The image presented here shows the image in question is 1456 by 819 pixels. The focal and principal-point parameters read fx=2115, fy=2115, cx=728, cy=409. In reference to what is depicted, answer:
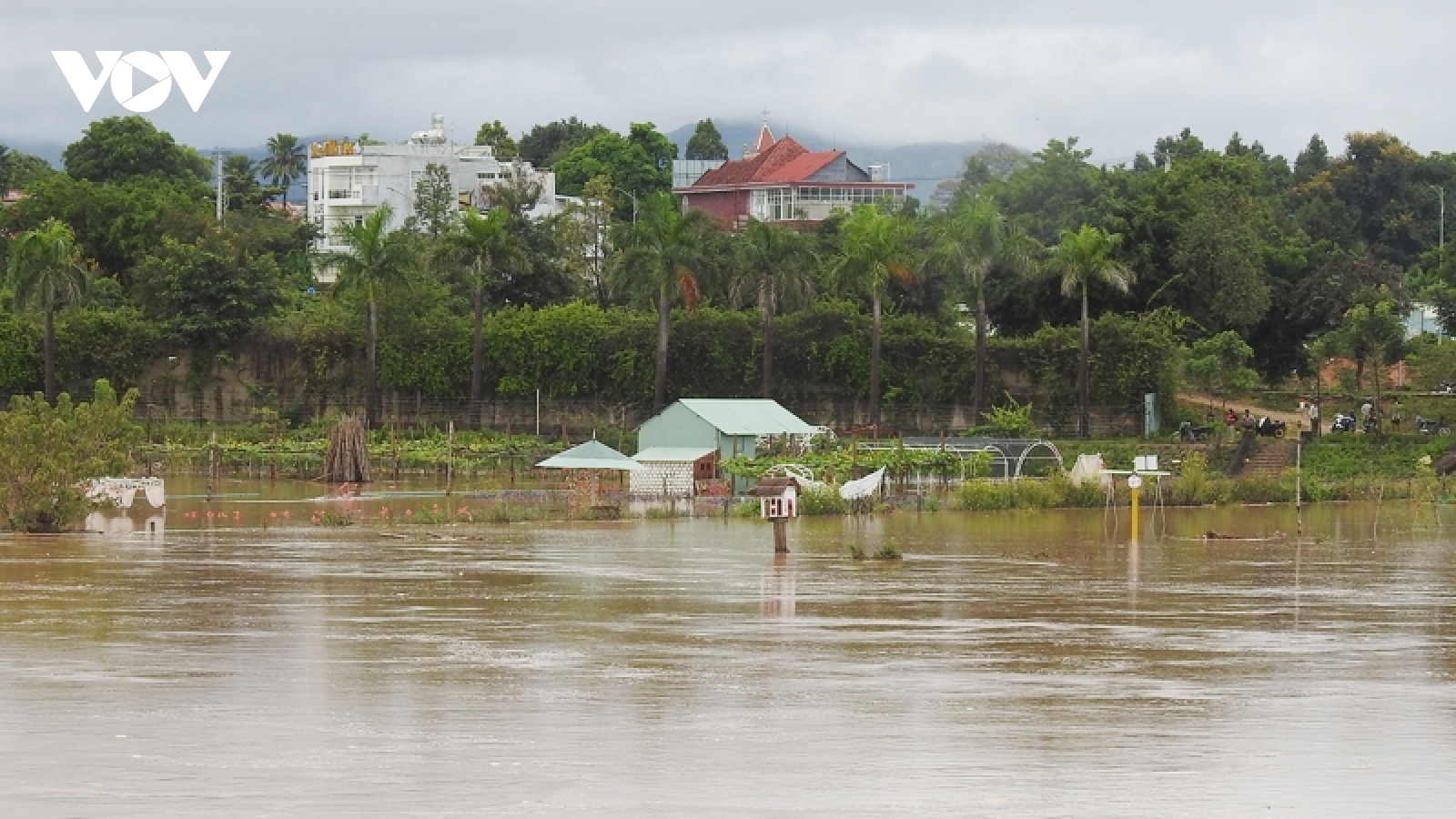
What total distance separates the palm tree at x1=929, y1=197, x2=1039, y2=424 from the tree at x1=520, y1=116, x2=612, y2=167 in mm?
77014

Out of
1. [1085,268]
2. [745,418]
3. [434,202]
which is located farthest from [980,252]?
[434,202]

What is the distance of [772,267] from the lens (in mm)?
67125

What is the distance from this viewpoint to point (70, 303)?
230 ft

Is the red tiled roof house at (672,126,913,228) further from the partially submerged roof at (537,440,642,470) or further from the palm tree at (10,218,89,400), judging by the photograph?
the partially submerged roof at (537,440,642,470)

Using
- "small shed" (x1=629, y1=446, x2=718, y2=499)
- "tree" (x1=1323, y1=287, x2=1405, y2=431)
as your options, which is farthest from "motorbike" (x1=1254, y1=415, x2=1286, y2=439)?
"small shed" (x1=629, y1=446, x2=718, y2=499)

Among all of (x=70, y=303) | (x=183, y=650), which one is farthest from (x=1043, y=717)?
(x=70, y=303)

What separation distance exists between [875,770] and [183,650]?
26.6ft

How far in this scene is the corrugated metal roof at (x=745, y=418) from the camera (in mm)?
53769

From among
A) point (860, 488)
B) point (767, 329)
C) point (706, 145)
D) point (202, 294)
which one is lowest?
point (860, 488)

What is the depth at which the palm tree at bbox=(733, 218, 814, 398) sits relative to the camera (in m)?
67.0

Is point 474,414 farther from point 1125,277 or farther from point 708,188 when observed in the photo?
point 708,188

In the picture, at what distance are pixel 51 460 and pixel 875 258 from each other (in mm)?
36597

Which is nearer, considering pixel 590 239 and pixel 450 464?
pixel 450 464

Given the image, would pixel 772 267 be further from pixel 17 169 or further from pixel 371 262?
pixel 17 169
